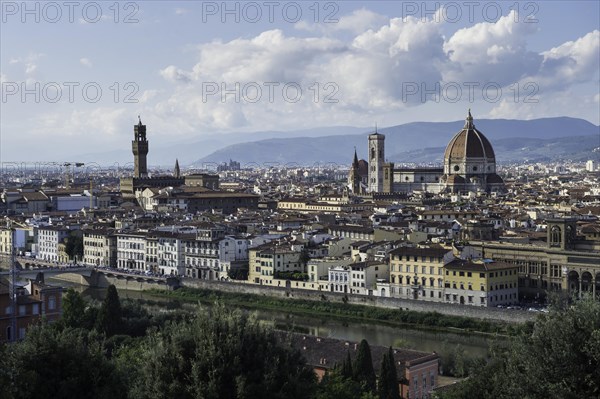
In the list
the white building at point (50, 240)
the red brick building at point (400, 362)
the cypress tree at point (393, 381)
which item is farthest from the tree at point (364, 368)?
the white building at point (50, 240)

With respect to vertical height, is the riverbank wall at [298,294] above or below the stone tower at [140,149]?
below

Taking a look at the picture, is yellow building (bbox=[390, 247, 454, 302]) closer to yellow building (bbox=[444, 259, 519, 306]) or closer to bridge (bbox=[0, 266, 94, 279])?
yellow building (bbox=[444, 259, 519, 306])

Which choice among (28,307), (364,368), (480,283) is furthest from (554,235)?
(28,307)

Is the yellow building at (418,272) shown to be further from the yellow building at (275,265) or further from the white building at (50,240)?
the white building at (50,240)

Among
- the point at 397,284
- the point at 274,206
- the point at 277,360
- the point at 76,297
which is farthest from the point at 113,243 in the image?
the point at 277,360

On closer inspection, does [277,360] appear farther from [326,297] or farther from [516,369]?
[326,297]

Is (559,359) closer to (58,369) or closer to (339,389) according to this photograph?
(339,389)
